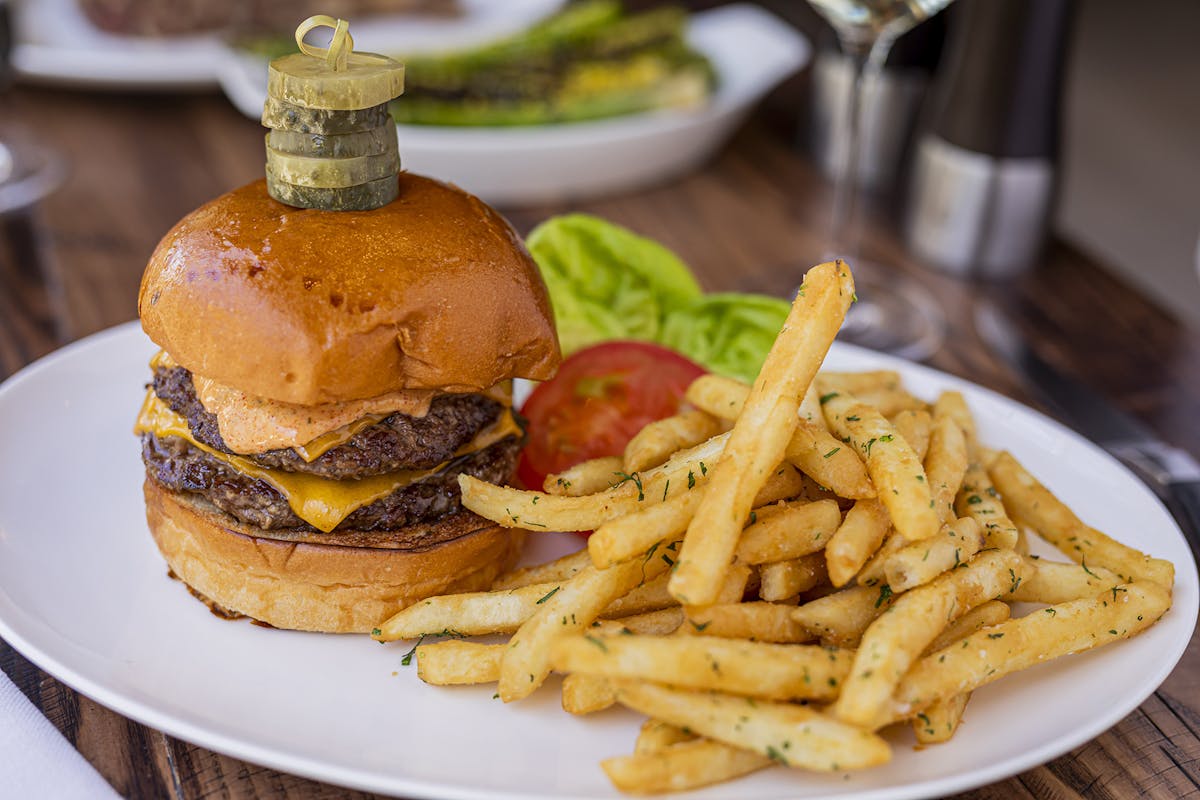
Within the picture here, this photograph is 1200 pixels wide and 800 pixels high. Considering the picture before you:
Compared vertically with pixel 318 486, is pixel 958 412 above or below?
below

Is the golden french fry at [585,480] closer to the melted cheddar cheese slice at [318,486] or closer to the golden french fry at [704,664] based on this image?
the melted cheddar cheese slice at [318,486]

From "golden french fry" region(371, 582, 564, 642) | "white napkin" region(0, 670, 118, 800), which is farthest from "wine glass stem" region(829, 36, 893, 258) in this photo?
"white napkin" region(0, 670, 118, 800)

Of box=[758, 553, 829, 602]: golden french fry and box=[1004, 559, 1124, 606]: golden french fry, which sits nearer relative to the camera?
box=[758, 553, 829, 602]: golden french fry

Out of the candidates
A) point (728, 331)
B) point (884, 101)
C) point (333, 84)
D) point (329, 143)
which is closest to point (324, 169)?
point (329, 143)

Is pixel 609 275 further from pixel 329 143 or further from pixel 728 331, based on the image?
pixel 329 143

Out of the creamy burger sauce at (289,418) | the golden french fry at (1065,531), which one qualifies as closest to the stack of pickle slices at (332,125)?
the creamy burger sauce at (289,418)

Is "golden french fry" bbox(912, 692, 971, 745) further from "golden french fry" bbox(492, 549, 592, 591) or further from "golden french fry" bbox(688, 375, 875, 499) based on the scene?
"golden french fry" bbox(492, 549, 592, 591)

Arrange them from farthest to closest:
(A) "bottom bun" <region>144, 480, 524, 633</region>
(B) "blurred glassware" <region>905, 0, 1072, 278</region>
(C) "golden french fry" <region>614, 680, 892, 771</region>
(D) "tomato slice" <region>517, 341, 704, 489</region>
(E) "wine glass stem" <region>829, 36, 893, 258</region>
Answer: (B) "blurred glassware" <region>905, 0, 1072, 278</region>
(E) "wine glass stem" <region>829, 36, 893, 258</region>
(D) "tomato slice" <region>517, 341, 704, 489</region>
(A) "bottom bun" <region>144, 480, 524, 633</region>
(C) "golden french fry" <region>614, 680, 892, 771</region>
